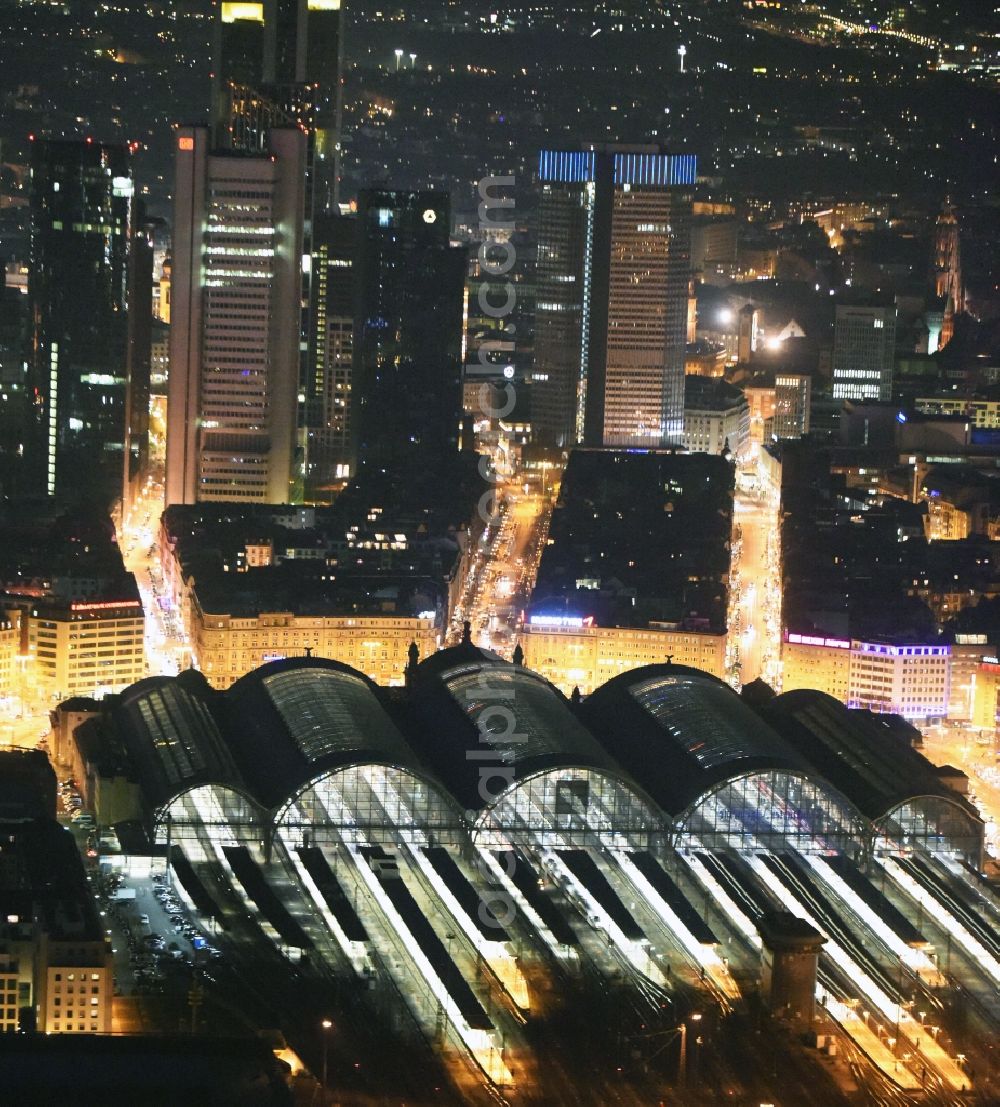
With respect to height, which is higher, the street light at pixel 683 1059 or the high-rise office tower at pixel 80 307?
the high-rise office tower at pixel 80 307

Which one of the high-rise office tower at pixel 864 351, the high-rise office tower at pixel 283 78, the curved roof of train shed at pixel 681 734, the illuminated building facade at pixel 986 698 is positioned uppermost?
the high-rise office tower at pixel 283 78

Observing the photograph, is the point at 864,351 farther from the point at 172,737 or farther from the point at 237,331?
the point at 172,737

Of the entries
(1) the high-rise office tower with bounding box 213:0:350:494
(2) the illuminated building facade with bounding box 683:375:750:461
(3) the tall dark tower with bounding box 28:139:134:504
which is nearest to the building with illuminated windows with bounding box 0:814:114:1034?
(3) the tall dark tower with bounding box 28:139:134:504

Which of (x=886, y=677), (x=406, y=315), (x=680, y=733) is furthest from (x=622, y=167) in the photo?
(x=680, y=733)

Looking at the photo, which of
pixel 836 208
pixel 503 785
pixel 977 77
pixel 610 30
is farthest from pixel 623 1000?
pixel 836 208

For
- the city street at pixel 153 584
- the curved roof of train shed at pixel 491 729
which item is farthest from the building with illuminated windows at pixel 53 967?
the city street at pixel 153 584

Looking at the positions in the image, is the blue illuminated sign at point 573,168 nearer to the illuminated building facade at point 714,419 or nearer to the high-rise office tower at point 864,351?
the illuminated building facade at point 714,419
